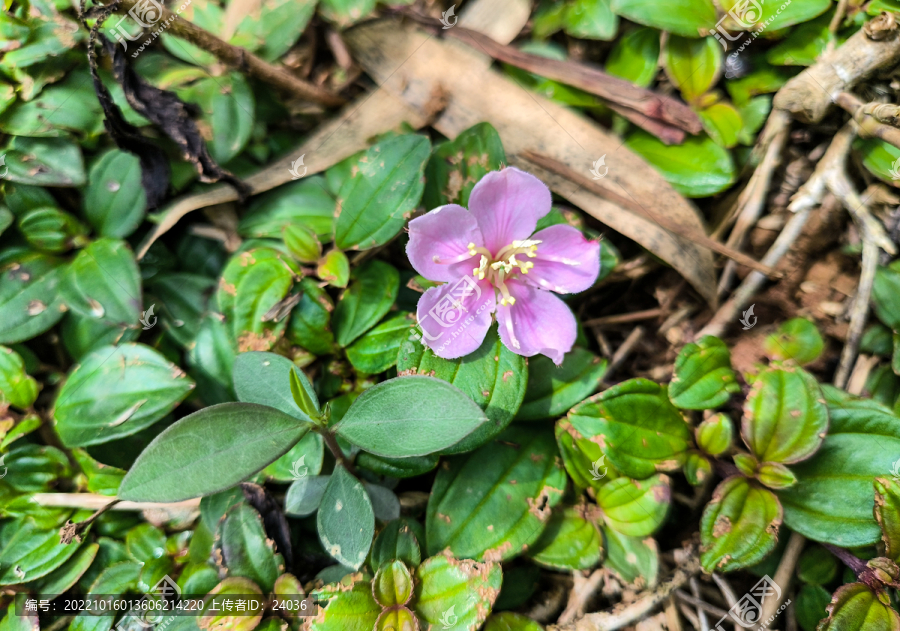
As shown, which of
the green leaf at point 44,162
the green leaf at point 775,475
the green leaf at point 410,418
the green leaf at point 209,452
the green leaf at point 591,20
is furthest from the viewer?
the green leaf at point 591,20

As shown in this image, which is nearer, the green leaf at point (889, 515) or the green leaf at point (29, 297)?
the green leaf at point (889, 515)

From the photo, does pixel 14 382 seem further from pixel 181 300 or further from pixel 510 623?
pixel 510 623

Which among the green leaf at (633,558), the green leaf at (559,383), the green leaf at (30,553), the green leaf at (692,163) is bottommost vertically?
the green leaf at (30,553)

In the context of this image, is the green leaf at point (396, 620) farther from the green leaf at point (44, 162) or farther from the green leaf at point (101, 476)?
the green leaf at point (44, 162)

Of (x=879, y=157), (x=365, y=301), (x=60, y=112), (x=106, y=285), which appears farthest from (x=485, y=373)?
(x=60, y=112)

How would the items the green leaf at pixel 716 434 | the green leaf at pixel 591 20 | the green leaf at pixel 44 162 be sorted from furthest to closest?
the green leaf at pixel 591 20, the green leaf at pixel 44 162, the green leaf at pixel 716 434

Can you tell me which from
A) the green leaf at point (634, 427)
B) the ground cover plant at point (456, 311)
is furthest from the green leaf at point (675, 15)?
the green leaf at point (634, 427)
